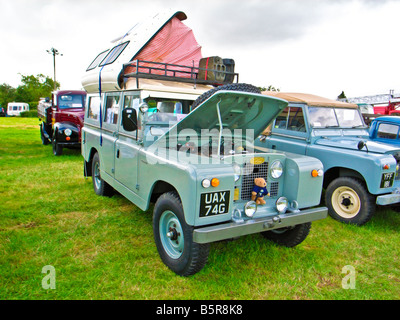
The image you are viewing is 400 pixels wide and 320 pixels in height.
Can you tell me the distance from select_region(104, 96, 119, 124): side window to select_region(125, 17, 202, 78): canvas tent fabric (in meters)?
1.39

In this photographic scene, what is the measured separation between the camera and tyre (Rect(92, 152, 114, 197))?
18.5 ft

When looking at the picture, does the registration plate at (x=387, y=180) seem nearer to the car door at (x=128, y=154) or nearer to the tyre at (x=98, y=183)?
the car door at (x=128, y=154)

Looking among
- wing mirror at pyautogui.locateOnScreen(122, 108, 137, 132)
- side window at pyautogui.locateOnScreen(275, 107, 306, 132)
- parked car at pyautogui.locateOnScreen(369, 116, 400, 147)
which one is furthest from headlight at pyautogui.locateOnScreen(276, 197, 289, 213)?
parked car at pyautogui.locateOnScreen(369, 116, 400, 147)

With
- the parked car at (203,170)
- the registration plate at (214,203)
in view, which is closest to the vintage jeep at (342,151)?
the parked car at (203,170)

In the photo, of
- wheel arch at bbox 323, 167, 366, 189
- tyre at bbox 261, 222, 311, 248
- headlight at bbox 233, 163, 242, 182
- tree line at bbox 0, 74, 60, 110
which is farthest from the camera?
tree line at bbox 0, 74, 60, 110

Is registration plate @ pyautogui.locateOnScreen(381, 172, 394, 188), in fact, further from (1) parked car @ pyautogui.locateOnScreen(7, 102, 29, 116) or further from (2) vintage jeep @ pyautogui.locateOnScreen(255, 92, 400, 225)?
(1) parked car @ pyautogui.locateOnScreen(7, 102, 29, 116)

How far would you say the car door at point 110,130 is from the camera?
186 inches

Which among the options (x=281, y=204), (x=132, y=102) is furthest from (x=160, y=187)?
(x=281, y=204)

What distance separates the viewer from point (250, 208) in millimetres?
3033

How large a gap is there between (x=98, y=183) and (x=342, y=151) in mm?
4644

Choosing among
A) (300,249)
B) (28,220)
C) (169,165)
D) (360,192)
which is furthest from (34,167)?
(360,192)

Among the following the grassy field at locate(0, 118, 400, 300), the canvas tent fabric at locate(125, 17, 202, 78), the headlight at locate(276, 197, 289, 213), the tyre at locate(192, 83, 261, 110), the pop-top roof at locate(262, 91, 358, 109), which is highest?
the canvas tent fabric at locate(125, 17, 202, 78)

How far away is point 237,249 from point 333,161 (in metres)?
2.62
